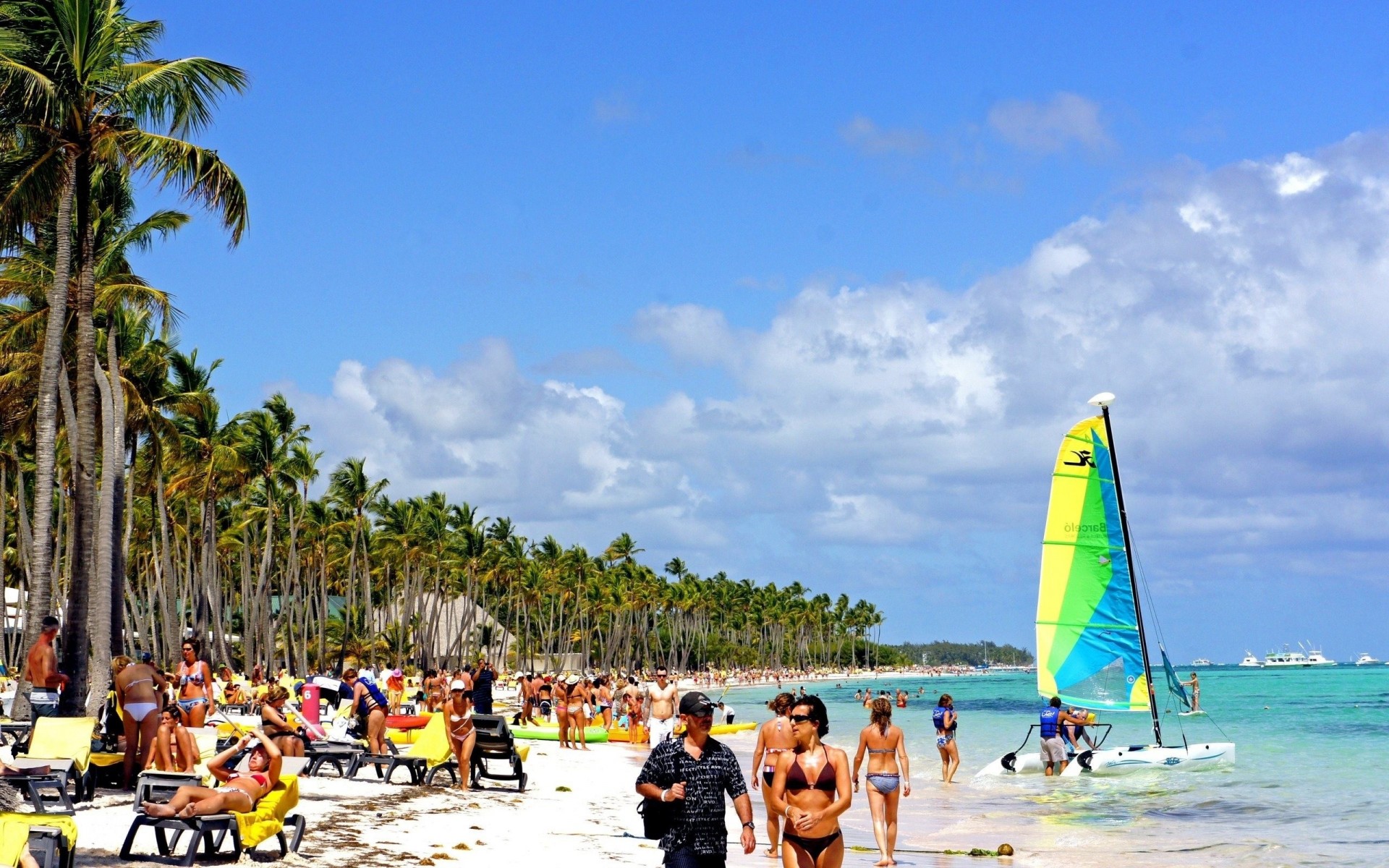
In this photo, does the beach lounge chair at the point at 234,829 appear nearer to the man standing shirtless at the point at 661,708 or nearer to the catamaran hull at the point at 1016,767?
the man standing shirtless at the point at 661,708

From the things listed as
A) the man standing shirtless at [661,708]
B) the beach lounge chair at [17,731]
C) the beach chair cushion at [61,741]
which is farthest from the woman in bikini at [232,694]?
the beach chair cushion at [61,741]

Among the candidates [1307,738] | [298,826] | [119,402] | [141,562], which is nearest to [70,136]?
[119,402]

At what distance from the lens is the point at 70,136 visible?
19.8 m

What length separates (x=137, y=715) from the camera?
13195mm

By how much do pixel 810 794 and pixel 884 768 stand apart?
443 cm

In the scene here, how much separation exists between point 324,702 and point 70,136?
9.62 m

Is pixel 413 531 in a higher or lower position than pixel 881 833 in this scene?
higher

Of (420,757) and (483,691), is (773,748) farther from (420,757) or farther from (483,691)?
(483,691)

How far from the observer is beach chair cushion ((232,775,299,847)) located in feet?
32.0

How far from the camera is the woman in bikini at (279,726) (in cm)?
1311

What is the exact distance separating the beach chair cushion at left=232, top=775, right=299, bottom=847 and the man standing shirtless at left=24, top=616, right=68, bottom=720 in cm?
656

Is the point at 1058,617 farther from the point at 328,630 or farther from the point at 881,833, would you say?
the point at 328,630

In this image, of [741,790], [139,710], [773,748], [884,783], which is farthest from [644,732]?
[741,790]

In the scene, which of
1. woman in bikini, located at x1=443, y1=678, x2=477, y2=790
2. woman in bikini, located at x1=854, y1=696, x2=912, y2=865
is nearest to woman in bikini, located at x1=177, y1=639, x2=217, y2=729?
woman in bikini, located at x1=443, y1=678, x2=477, y2=790
